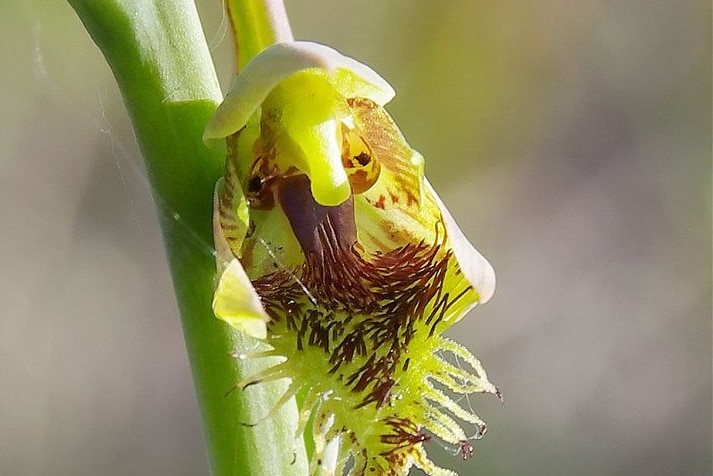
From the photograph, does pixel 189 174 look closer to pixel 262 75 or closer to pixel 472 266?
pixel 262 75

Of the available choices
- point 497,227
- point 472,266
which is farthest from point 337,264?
point 497,227

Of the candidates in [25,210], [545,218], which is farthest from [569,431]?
[25,210]

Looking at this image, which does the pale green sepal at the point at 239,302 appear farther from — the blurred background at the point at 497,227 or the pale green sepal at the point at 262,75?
the blurred background at the point at 497,227

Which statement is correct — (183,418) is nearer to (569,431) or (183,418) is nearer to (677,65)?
(569,431)

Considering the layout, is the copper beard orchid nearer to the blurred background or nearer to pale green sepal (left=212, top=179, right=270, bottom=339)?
pale green sepal (left=212, top=179, right=270, bottom=339)

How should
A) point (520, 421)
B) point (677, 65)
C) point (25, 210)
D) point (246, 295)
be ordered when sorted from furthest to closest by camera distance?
point (677, 65)
point (25, 210)
point (520, 421)
point (246, 295)

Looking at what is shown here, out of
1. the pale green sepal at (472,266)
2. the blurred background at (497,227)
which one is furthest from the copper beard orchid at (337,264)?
the blurred background at (497,227)

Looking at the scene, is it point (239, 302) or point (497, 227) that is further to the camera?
point (497, 227)
